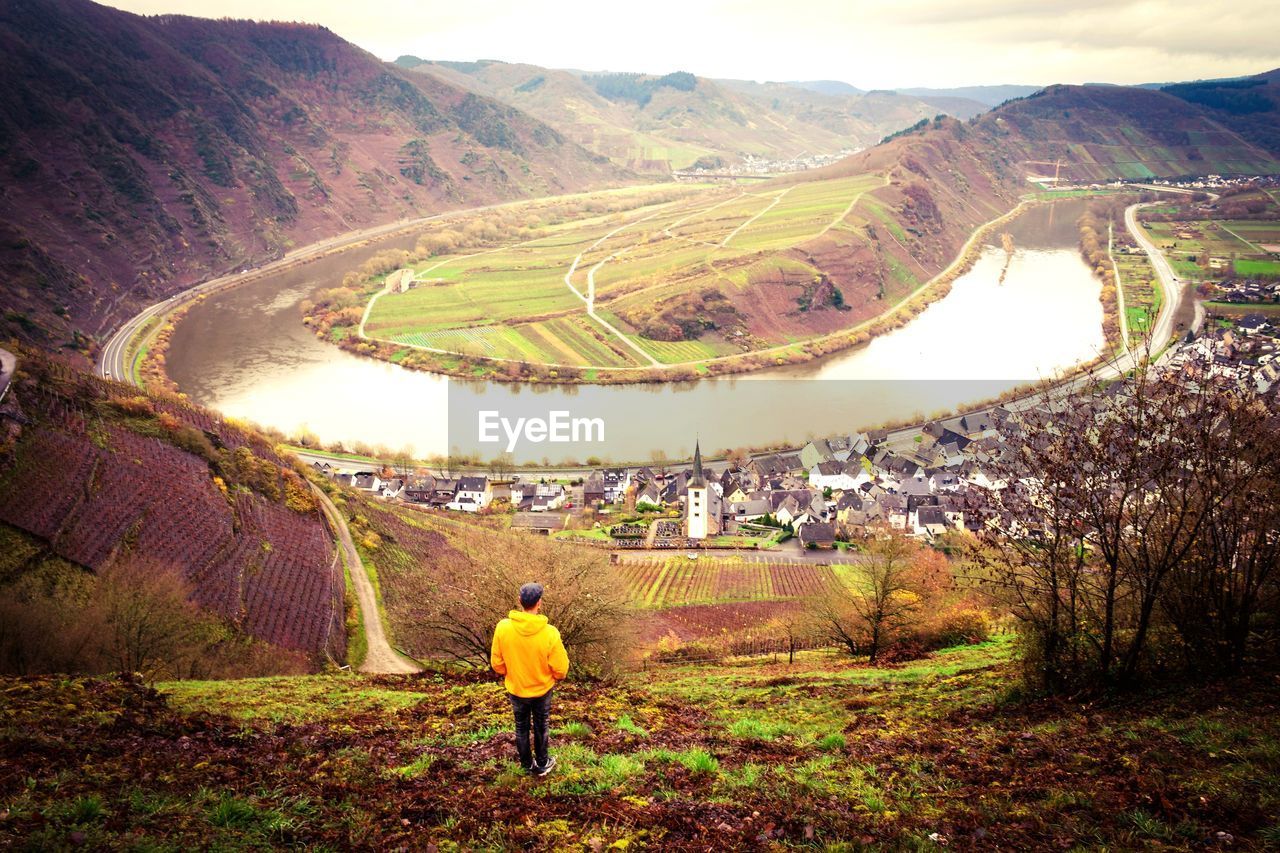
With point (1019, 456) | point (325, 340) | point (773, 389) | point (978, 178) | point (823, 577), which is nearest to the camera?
point (1019, 456)

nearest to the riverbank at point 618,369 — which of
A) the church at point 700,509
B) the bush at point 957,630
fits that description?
the church at point 700,509

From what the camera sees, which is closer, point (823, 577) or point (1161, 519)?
point (1161, 519)

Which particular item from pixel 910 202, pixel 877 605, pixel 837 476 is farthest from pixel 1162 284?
pixel 877 605

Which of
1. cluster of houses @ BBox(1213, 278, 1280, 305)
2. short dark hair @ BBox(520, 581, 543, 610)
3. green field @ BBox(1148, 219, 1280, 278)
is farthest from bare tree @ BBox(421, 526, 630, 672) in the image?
green field @ BBox(1148, 219, 1280, 278)

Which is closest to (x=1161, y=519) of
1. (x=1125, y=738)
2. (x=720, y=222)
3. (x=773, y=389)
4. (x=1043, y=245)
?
(x=1125, y=738)

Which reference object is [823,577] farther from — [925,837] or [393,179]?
[393,179]

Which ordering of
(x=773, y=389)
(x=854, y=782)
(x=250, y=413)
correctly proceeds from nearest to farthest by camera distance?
1. (x=854, y=782)
2. (x=250, y=413)
3. (x=773, y=389)
